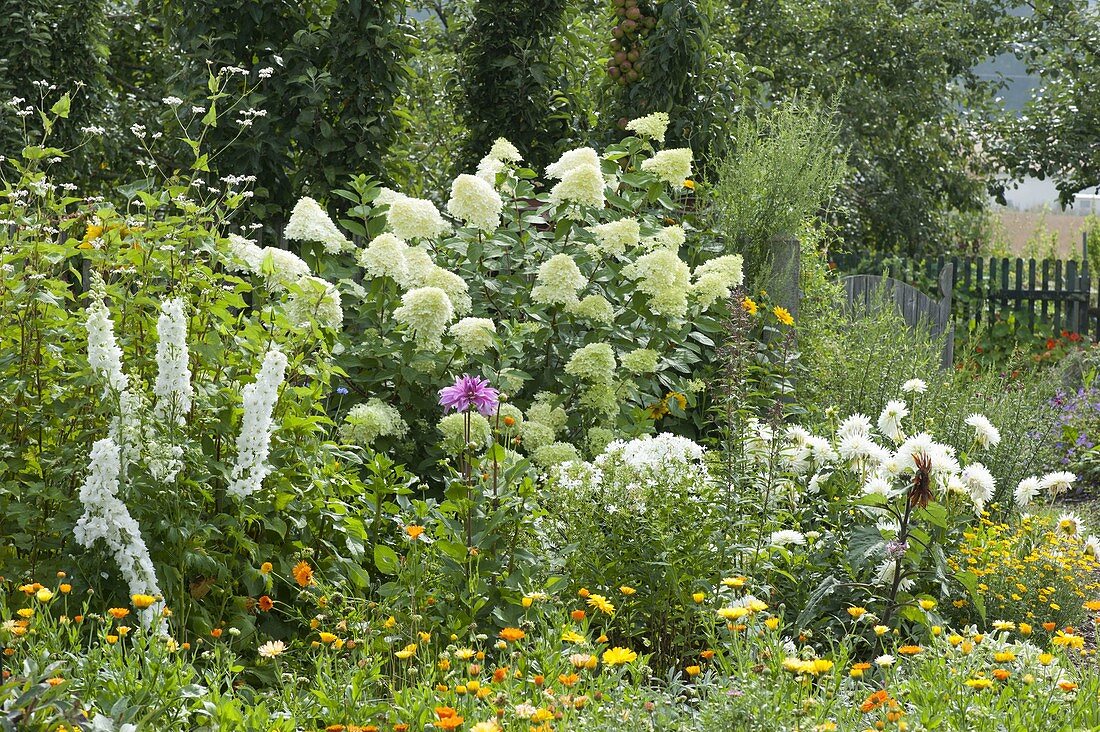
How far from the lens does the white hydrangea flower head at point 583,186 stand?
15.4ft

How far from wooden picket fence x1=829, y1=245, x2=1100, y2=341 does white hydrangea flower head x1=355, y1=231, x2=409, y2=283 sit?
6874 mm

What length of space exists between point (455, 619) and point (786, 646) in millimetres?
830

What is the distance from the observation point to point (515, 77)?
7.38 metres

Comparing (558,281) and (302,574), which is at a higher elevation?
(558,281)

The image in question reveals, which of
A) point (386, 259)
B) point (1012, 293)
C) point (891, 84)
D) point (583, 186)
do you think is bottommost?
point (1012, 293)

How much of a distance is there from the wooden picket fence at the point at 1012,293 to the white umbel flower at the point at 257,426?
8293mm

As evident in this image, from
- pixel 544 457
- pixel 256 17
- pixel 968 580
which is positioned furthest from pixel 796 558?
pixel 256 17

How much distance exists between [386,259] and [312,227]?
13.9 inches

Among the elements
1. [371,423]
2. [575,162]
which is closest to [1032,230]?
[575,162]

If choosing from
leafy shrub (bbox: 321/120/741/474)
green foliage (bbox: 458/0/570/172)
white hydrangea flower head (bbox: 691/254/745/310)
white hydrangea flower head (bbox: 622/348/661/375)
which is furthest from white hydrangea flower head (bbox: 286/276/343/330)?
green foliage (bbox: 458/0/570/172)

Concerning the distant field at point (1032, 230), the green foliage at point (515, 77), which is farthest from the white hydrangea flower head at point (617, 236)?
the distant field at point (1032, 230)

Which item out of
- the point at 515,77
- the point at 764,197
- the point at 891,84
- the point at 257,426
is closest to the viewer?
the point at 257,426

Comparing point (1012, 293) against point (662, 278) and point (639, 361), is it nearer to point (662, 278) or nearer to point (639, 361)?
point (662, 278)

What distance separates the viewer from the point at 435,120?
986 cm
